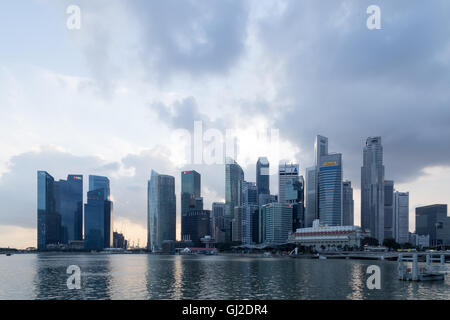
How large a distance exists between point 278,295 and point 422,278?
34414 mm

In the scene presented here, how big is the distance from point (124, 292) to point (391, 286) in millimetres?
43347

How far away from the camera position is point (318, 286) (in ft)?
205

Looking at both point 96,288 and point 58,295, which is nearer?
point 58,295

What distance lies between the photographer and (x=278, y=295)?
51.6 metres

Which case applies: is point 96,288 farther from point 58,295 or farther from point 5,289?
point 5,289
